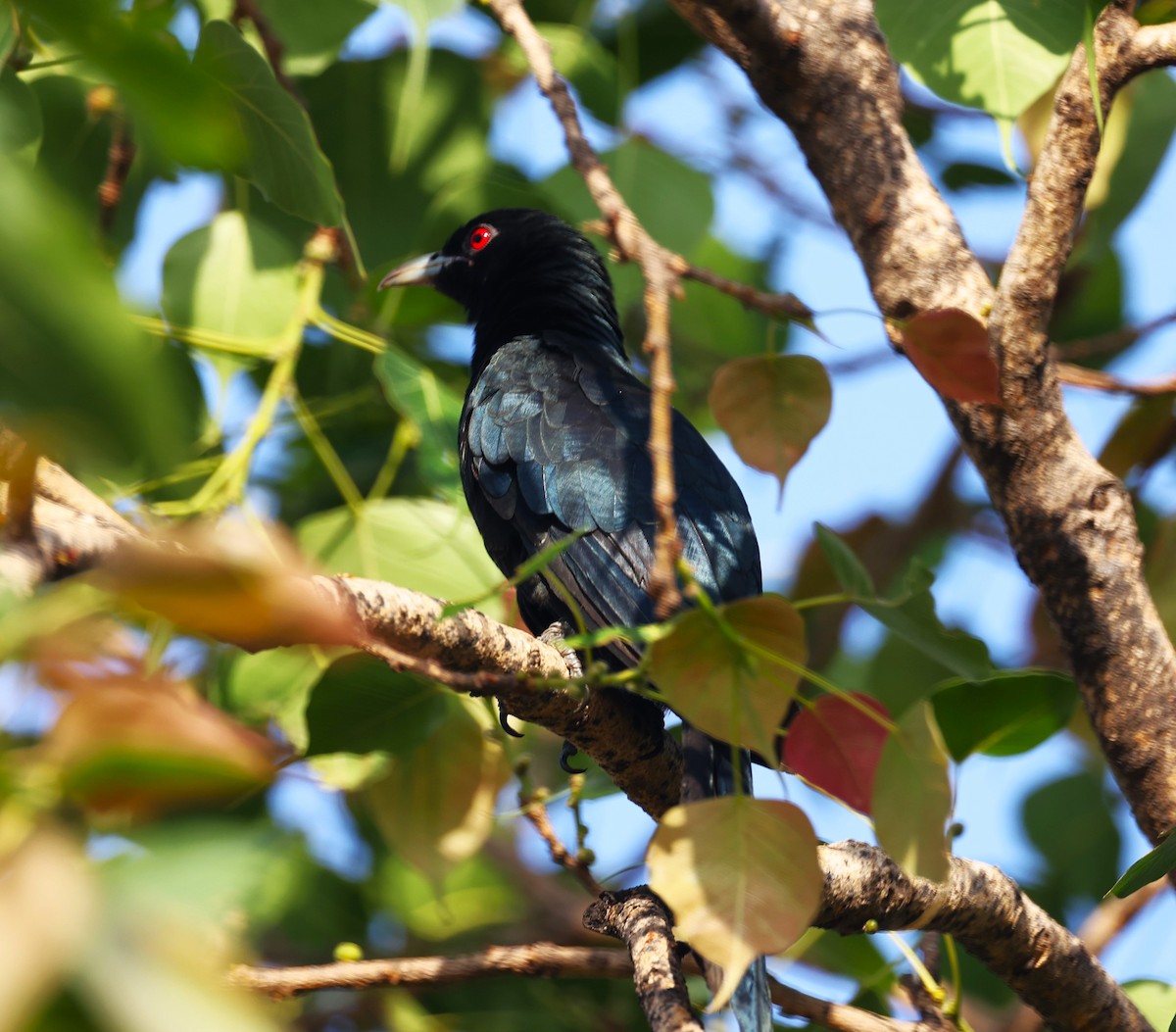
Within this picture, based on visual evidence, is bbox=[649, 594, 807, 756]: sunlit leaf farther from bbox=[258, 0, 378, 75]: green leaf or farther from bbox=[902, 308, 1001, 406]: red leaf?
bbox=[258, 0, 378, 75]: green leaf

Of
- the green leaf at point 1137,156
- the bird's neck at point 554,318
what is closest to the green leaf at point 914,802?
the green leaf at point 1137,156

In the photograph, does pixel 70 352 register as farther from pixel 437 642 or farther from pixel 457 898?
pixel 457 898

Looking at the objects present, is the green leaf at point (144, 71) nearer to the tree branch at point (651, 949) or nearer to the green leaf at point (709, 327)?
the tree branch at point (651, 949)

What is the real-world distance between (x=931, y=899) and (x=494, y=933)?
2.12 m

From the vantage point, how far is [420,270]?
4.59m

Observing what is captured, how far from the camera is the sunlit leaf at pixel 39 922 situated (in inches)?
21.6

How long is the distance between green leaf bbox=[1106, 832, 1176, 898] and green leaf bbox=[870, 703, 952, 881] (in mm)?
529

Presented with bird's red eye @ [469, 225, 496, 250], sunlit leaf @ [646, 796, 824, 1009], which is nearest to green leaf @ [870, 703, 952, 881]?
sunlit leaf @ [646, 796, 824, 1009]

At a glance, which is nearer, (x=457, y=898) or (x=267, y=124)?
(x=267, y=124)

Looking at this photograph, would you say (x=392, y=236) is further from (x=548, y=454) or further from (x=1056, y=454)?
(x=1056, y=454)

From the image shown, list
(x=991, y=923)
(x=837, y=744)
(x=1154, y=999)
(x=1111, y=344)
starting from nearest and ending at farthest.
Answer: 1. (x=837, y=744)
2. (x=991, y=923)
3. (x=1154, y=999)
4. (x=1111, y=344)

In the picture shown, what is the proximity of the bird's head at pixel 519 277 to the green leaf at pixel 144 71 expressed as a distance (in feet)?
11.3

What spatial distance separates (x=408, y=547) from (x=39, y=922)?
259cm

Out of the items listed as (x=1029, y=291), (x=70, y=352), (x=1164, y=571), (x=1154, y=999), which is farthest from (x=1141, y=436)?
(x=70, y=352)
